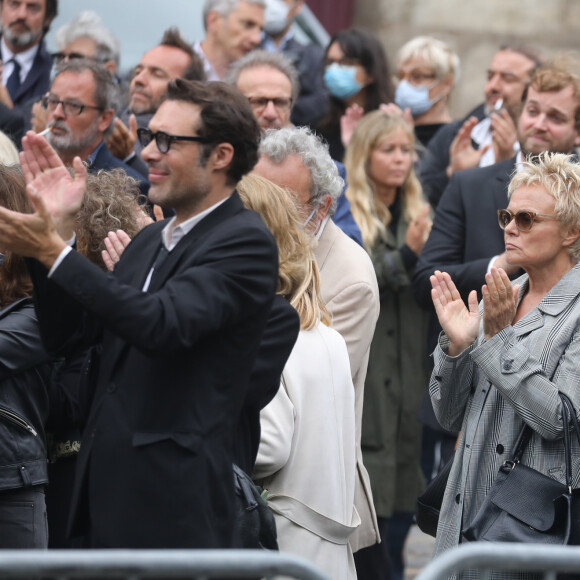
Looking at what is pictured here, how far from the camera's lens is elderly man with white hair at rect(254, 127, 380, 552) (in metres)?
5.15

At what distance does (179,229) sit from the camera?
11.6ft

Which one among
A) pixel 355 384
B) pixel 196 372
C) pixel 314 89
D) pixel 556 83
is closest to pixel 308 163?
pixel 355 384

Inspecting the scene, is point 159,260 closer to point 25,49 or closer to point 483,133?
point 483,133

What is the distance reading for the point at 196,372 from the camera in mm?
3312

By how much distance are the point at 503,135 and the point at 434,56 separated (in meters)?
1.89

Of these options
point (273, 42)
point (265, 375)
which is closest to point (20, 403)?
point (265, 375)

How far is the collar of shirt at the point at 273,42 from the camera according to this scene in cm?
874

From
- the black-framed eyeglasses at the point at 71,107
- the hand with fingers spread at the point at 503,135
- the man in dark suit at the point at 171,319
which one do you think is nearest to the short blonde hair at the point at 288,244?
the man in dark suit at the point at 171,319

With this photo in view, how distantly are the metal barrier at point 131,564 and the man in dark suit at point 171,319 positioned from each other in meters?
0.60

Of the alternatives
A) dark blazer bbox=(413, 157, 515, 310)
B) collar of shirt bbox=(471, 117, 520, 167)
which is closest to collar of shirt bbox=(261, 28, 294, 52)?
collar of shirt bbox=(471, 117, 520, 167)

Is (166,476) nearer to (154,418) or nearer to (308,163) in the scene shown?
(154,418)

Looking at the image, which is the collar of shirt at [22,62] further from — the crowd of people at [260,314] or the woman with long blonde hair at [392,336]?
the woman with long blonde hair at [392,336]

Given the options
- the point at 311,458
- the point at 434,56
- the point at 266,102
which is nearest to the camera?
the point at 311,458

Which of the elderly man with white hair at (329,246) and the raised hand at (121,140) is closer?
the elderly man with white hair at (329,246)
